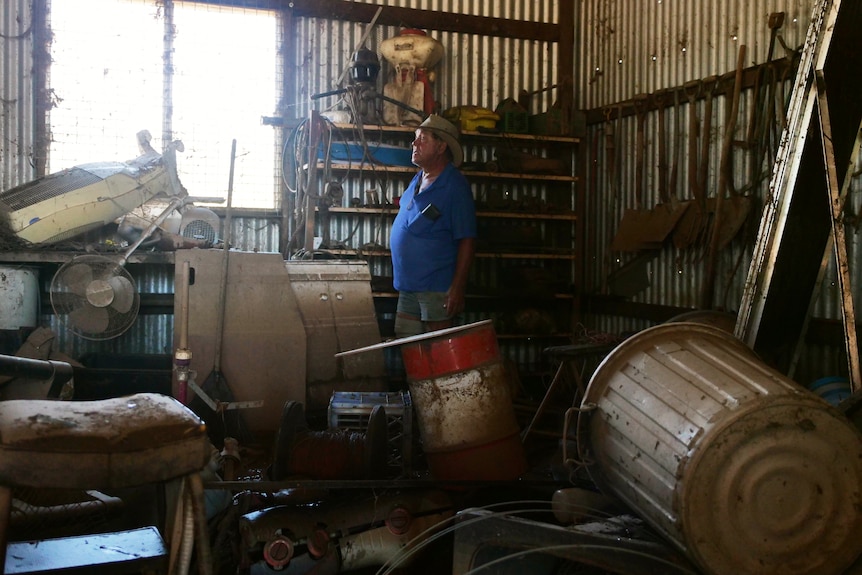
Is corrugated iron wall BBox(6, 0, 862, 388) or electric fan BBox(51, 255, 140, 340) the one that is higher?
corrugated iron wall BBox(6, 0, 862, 388)

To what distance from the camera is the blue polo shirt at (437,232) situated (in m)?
5.09

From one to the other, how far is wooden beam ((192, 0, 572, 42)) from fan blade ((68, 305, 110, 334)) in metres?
3.36

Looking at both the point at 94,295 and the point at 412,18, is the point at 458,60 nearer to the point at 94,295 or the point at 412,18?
the point at 412,18

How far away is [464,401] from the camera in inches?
147

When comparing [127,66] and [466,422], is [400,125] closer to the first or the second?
[127,66]

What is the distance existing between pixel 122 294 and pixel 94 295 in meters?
0.20

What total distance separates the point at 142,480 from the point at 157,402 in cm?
33

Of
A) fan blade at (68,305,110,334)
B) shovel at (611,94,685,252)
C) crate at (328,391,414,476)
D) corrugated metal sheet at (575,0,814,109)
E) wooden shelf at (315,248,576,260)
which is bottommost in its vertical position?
crate at (328,391,414,476)

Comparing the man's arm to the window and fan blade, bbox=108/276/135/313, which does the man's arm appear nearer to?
fan blade, bbox=108/276/135/313

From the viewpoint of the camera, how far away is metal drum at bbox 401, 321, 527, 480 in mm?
3723

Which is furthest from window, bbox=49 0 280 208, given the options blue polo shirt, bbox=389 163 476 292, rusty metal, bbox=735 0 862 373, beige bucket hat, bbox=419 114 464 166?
rusty metal, bbox=735 0 862 373

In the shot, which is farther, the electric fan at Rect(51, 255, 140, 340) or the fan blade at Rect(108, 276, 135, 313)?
the fan blade at Rect(108, 276, 135, 313)

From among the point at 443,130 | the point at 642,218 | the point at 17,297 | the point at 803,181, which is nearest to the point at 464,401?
the point at 803,181

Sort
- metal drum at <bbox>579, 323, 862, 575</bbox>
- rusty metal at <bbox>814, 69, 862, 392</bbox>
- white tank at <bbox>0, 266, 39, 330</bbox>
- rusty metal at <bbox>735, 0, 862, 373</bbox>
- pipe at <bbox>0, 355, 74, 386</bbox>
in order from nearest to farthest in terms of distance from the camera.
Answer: metal drum at <bbox>579, 323, 862, 575</bbox> < pipe at <bbox>0, 355, 74, 386</bbox> < rusty metal at <bbox>814, 69, 862, 392</bbox> < rusty metal at <bbox>735, 0, 862, 373</bbox> < white tank at <bbox>0, 266, 39, 330</bbox>
